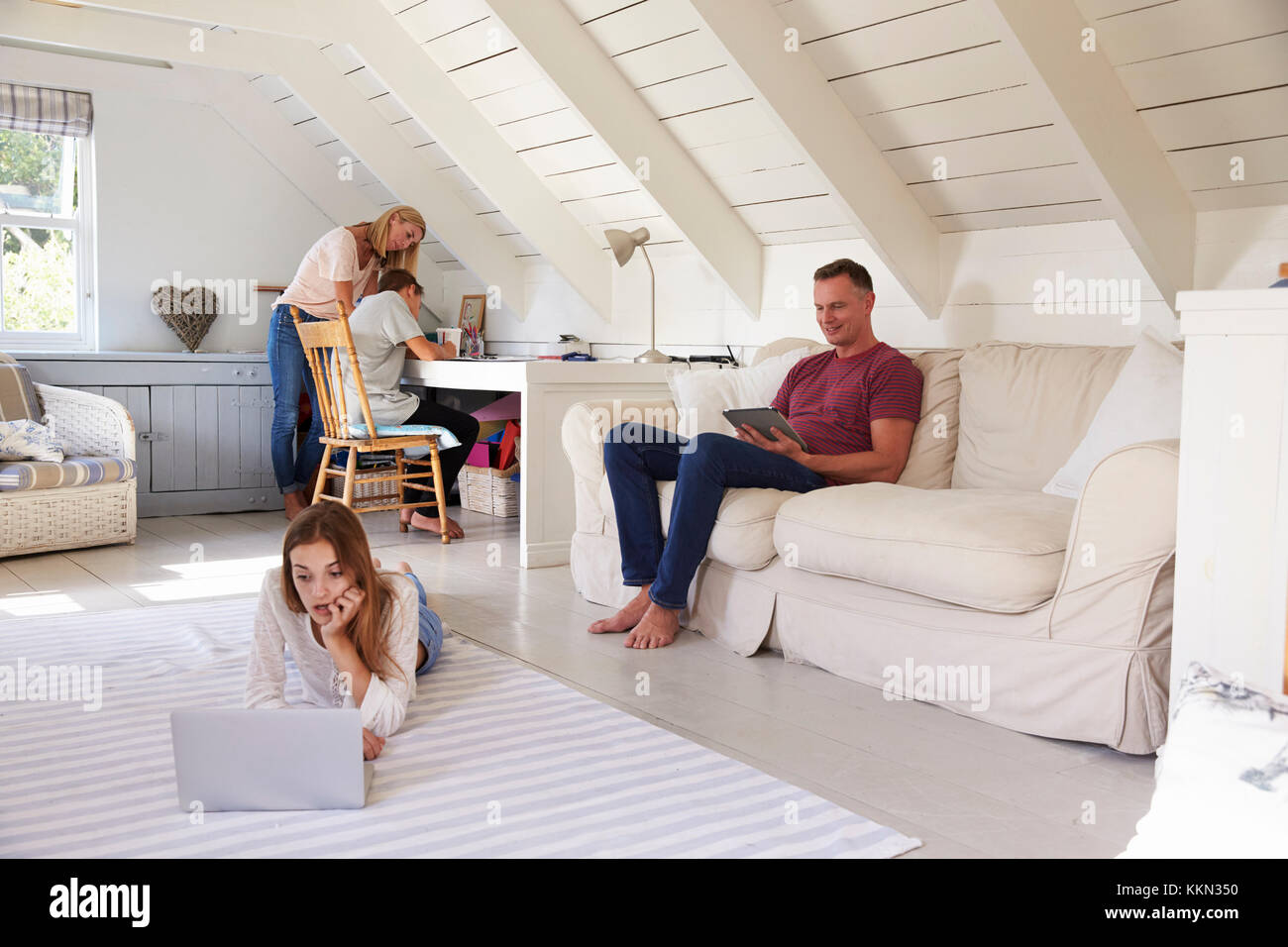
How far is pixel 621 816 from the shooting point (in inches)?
70.7

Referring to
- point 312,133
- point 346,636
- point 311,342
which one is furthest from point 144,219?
point 346,636

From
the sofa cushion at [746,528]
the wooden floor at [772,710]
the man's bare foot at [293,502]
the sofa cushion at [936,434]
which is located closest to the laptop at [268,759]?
the wooden floor at [772,710]

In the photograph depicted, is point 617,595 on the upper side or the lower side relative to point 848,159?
lower

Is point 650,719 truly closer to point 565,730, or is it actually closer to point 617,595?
point 565,730

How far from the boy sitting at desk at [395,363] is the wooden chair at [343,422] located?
2.8 inches

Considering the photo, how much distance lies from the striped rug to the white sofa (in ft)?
1.87

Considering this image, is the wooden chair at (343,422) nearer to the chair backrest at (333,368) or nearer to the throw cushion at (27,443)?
the chair backrest at (333,368)

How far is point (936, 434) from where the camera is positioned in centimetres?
300

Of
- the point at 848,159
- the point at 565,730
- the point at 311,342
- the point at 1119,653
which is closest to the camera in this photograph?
the point at 1119,653

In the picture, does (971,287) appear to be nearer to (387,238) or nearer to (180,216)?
(387,238)

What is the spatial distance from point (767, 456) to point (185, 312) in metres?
3.35

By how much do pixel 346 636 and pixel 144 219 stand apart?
3.73 metres

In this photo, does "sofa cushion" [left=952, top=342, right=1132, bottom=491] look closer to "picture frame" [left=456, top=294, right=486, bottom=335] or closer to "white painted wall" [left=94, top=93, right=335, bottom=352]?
"picture frame" [left=456, top=294, right=486, bottom=335]

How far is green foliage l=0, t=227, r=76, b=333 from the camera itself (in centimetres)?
494
